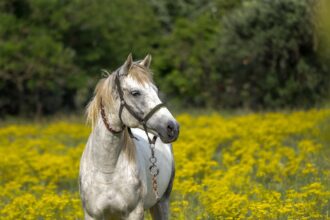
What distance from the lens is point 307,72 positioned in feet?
81.6

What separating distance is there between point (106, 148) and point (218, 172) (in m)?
4.78

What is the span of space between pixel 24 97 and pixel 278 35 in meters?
10.2

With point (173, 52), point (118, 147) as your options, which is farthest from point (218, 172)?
point (173, 52)

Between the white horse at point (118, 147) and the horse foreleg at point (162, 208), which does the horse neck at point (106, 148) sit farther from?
the horse foreleg at point (162, 208)

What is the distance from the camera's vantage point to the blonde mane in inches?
241

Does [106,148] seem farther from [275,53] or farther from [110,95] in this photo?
[275,53]

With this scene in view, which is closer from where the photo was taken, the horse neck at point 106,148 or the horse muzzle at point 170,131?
the horse muzzle at point 170,131

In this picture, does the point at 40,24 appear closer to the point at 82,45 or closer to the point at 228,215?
the point at 82,45

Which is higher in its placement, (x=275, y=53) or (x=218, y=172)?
(x=218, y=172)

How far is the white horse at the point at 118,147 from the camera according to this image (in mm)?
6086

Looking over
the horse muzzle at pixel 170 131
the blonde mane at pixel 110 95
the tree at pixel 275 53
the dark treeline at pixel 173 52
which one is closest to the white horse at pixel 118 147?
the blonde mane at pixel 110 95

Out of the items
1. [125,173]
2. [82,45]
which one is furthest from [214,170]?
[82,45]

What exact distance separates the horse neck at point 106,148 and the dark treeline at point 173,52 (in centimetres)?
1600

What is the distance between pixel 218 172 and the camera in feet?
35.6
